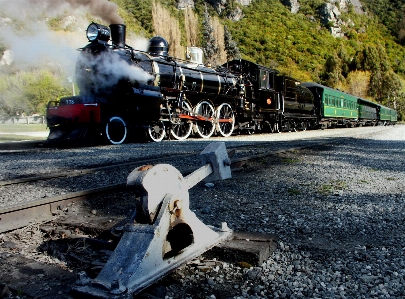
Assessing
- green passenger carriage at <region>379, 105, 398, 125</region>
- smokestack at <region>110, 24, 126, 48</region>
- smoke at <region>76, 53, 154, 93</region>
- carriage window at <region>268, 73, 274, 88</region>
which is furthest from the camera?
green passenger carriage at <region>379, 105, 398, 125</region>

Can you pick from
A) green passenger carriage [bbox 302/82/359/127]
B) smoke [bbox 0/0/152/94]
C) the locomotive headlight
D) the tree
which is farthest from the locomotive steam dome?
the tree

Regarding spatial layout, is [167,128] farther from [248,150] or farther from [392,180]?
[392,180]

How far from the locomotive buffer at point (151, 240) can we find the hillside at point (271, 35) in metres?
4.77

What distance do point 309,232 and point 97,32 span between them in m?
9.28

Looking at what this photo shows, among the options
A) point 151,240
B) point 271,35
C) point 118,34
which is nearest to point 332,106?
point 118,34

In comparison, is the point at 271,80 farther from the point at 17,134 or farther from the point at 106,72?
the point at 17,134

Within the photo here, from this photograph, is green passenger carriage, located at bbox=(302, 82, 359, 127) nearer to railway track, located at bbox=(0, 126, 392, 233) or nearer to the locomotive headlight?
the locomotive headlight

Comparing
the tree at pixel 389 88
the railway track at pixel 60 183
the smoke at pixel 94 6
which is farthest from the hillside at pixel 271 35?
the railway track at pixel 60 183

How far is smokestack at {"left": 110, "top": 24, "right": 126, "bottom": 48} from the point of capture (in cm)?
1109

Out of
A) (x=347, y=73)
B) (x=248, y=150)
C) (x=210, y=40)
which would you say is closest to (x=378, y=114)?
(x=210, y=40)

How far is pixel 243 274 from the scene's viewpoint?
1.90 meters

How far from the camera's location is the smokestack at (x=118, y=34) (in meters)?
11.1

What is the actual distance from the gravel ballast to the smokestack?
24.8 feet

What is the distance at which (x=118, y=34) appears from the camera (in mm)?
11117
